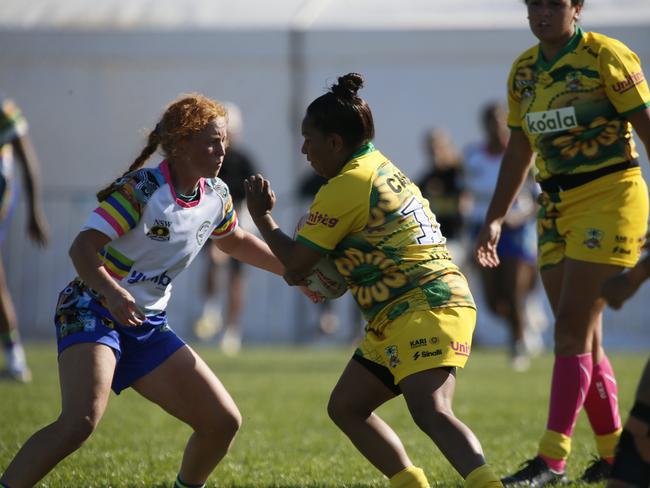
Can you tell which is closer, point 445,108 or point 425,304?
point 425,304

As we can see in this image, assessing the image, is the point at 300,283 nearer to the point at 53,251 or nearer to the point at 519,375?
the point at 519,375

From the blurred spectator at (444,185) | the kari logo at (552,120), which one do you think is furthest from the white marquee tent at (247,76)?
the kari logo at (552,120)

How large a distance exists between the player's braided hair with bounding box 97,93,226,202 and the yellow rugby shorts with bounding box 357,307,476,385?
3.38ft

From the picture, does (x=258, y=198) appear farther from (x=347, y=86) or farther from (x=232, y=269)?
(x=232, y=269)

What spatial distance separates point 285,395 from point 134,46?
7.24 meters

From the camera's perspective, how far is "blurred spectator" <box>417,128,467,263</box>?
11.9 meters

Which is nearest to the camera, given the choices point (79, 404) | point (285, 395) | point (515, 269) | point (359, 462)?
point (79, 404)

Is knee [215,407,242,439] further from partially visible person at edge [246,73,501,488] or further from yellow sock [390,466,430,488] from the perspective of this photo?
yellow sock [390,466,430,488]

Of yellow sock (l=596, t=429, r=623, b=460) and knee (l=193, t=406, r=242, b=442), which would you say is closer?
knee (l=193, t=406, r=242, b=442)

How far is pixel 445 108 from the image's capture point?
13758 millimetres

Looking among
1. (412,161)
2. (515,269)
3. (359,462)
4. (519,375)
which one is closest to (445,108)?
(412,161)

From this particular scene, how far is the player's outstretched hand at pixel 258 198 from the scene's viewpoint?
3.85 metres

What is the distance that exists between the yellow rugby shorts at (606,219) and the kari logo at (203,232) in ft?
4.73

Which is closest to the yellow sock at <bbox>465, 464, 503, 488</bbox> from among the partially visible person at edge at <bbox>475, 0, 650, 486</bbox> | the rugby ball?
the rugby ball
